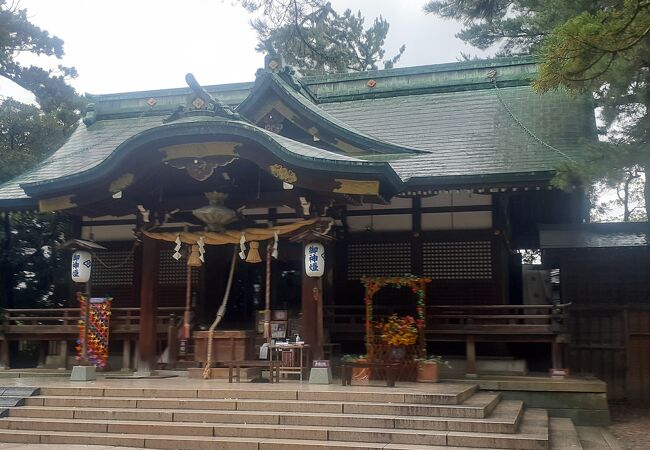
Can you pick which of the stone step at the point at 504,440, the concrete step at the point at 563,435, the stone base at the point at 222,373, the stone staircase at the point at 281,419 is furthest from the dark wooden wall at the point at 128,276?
the stone step at the point at 504,440

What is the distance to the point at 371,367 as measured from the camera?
11.1m

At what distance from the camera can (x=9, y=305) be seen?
1962cm

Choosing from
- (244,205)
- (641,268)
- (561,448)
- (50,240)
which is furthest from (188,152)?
(50,240)

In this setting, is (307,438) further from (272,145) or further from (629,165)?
(629,165)

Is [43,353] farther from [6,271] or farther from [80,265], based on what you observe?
[6,271]

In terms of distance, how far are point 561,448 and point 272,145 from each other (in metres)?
6.50

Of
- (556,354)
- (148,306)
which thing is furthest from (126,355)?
(556,354)

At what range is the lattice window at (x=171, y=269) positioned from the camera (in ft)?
51.8

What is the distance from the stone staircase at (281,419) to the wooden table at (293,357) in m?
0.94

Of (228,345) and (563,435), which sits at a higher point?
(228,345)

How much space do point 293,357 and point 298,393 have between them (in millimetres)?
1958

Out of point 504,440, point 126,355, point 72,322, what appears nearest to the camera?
point 504,440

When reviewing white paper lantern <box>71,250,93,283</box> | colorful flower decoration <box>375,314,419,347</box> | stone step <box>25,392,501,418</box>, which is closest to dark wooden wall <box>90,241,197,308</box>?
white paper lantern <box>71,250,93,283</box>

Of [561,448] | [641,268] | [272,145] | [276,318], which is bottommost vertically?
[561,448]
